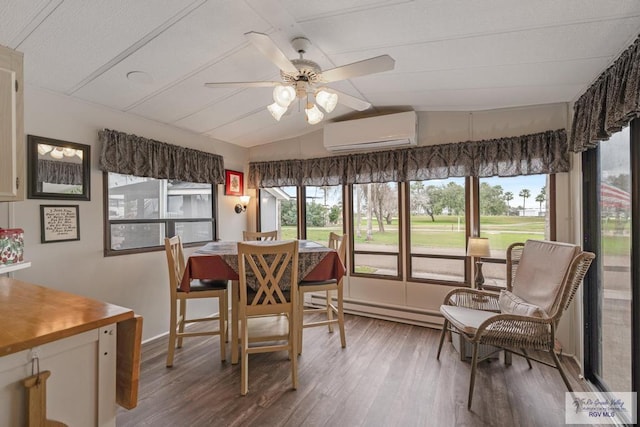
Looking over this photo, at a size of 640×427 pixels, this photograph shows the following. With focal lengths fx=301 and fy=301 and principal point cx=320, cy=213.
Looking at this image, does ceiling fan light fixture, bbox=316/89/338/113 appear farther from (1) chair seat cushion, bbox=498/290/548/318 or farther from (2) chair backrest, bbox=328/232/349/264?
(1) chair seat cushion, bbox=498/290/548/318

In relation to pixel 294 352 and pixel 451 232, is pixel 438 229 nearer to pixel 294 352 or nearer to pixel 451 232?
pixel 451 232

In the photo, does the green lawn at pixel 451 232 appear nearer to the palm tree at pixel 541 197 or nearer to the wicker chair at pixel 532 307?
the palm tree at pixel 541 197

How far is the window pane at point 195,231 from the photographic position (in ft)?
12.0

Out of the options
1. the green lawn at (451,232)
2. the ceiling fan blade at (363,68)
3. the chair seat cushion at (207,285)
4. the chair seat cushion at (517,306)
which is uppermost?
the ceiling fan blade at (363,68)

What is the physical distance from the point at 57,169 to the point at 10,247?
1.13m

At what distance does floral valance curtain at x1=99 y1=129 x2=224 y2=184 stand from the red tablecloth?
1.02 metres

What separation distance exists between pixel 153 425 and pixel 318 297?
2.52 meters

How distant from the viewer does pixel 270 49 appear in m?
1.65

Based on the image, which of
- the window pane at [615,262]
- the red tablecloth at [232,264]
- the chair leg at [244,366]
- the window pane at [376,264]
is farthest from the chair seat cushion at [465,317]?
the chair leg at [244,366]

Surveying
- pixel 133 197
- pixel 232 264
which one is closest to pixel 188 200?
pixel 133 197

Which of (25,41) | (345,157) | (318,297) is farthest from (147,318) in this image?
(345,157)

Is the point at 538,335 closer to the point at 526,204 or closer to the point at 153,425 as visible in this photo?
the point at 526,204

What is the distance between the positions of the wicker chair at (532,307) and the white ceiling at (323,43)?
1.36 meters

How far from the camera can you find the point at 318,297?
4.19 metres
